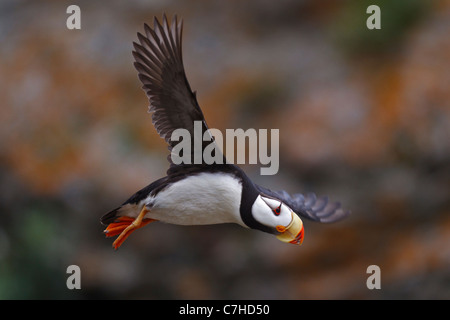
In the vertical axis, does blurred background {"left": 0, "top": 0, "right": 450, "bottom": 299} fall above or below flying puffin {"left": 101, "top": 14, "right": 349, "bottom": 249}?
above

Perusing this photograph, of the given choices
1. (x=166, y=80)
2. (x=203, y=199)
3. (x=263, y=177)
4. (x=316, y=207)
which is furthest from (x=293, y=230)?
(x=263, y=177)

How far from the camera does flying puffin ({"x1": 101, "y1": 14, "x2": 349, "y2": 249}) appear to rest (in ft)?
8.40

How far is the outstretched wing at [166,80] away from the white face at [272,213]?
13.3 inches

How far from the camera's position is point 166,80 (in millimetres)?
2607

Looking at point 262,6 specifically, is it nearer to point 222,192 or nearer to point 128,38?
point 128,38

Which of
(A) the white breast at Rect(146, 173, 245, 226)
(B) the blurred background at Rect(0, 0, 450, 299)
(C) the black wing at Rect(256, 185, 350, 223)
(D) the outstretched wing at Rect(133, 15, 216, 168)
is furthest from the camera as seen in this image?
(B) the blurred background at Rect(0, 0, 450, 299)

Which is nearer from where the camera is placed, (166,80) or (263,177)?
(166,80)

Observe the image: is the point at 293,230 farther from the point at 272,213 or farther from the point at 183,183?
the point at 183,183

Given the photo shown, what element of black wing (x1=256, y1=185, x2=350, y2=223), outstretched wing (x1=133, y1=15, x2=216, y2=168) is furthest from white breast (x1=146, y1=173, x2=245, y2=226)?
black wing (x1=256, y1=185, x2=350, y2=223)

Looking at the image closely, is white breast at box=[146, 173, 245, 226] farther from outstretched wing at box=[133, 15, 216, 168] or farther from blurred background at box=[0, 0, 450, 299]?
blurred background at box=[0, 0, 450, 299]

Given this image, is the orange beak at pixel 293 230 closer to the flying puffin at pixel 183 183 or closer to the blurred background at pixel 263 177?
the flying puffin at pixel 183 183

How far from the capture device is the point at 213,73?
24.0 ft

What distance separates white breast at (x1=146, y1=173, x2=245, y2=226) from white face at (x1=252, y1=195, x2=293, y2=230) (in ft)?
0.26

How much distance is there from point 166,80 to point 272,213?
0.63 meters
